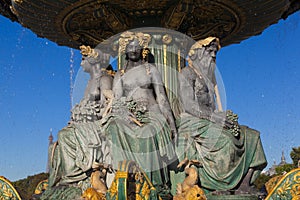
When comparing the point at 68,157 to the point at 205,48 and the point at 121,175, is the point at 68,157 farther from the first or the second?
the point at 205,48

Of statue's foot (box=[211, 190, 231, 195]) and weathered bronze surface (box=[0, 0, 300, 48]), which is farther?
weathered bronze surface (box=[0, 0, 300, 48])

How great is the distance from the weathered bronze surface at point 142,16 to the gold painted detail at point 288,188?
9.74ft

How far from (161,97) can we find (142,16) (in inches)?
62.1

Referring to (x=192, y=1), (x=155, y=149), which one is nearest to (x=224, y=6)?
(x=192, y=1)

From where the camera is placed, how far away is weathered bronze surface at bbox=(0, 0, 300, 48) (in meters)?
8.30

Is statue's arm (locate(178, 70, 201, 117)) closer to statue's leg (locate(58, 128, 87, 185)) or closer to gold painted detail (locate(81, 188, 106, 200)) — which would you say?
statue's leg (locate(58, 128, 87, 185))

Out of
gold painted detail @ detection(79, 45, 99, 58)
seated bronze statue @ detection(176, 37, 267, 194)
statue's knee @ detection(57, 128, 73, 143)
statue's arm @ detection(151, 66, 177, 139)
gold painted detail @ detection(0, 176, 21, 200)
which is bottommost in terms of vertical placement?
gold painted detail @ detection(0, 176, 21, 200)

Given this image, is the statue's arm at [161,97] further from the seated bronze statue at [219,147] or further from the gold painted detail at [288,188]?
the gold painted detail at [288,188]

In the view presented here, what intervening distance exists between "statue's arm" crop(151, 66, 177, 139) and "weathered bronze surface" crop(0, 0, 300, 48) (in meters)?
1.04

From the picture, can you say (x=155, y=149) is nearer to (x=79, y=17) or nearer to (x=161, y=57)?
→ (x=161, y=57)

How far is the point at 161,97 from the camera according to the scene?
800 cm

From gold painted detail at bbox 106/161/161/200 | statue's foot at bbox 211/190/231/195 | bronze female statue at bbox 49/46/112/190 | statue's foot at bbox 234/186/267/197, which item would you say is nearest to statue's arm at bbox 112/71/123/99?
bronze female statue at bbox 49/46/112/190

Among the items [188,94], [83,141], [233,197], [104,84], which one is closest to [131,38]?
[104,84]

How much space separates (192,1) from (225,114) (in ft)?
6.17
